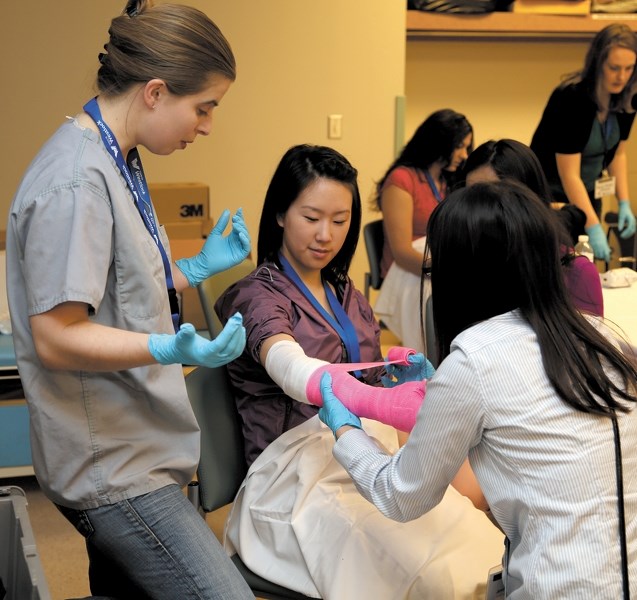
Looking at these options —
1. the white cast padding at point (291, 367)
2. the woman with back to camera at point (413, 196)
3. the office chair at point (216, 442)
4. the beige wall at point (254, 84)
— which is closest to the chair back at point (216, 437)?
the office chair at point (216, 442)

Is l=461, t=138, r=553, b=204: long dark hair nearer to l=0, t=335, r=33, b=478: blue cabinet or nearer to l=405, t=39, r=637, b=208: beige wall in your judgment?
l=0, t=335, r=33, b=478: blue cabinet

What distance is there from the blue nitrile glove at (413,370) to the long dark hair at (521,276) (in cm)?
47

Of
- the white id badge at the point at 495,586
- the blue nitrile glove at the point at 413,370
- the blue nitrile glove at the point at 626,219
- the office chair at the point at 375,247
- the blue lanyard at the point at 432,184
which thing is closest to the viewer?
the white id badge at the point at 495,586

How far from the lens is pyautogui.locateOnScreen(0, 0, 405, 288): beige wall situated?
13.2ft

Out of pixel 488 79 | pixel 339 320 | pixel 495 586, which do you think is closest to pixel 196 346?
pixel 495 586

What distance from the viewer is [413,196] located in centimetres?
347

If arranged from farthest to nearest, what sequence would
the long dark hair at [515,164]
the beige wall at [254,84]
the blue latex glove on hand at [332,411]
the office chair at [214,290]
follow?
the beige wall at [254,84]
the long dark hair at [515,164]
the office chair at [214,290]
the blue latex glove on hand at [332,411]

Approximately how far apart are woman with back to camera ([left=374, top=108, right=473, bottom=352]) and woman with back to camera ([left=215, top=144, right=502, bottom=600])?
134cm

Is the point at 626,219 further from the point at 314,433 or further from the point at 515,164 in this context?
the point at 314,433

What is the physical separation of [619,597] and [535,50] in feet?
14.5

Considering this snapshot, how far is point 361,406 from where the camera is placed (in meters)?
1.55

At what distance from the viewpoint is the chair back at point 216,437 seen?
167 centimetres

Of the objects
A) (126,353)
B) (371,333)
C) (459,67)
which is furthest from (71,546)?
(459,67)

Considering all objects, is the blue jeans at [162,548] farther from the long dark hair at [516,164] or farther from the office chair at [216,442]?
the long dark hair at [516,164]
